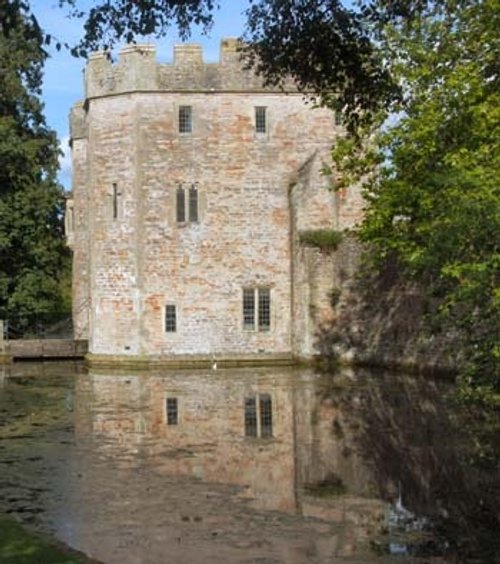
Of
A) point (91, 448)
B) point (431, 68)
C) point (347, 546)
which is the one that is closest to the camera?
point (347, 546)

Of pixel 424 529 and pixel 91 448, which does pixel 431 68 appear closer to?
pixel 91 448

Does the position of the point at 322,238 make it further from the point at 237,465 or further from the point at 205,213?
the point at 237,465

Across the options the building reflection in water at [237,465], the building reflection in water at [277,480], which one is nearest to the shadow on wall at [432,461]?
the building reflection in water at [277,480]

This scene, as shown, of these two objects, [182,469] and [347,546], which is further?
[182,469]

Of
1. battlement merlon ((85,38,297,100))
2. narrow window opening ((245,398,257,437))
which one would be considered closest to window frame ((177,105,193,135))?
battlement merlon ((85,38,297,100))

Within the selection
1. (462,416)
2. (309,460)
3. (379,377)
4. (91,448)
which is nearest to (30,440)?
(91,448)

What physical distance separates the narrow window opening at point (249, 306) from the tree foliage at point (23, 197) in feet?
37.1

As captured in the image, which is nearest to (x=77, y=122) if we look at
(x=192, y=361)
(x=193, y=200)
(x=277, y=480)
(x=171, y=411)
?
(x=193, y=200)

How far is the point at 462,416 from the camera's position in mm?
20969

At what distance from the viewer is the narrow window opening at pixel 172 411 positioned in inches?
841

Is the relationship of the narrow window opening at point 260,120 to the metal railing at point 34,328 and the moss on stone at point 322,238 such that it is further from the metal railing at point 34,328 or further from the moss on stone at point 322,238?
the metal railing at point 34,328

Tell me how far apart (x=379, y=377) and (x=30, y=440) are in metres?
14.2

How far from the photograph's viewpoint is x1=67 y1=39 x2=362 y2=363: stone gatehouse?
36.1m

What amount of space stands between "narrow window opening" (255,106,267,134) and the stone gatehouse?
51mm
